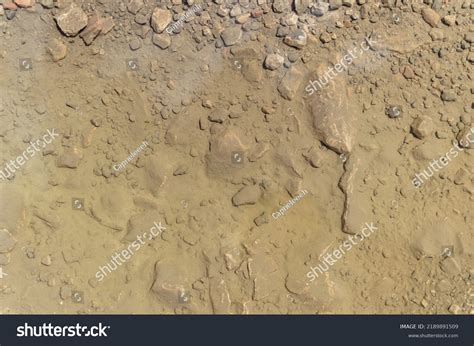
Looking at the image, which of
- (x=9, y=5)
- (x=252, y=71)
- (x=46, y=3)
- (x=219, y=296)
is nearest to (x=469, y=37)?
(x=252, y=71)

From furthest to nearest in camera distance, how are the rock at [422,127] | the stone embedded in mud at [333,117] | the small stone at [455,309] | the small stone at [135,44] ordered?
the small stone at [135,44], the stone embedded in mud at [333,117], the rock at [422,127], the small stone at [455,309]

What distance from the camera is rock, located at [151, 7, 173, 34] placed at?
5.12 meters

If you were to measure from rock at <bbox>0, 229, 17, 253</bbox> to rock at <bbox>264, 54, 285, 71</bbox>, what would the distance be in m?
3.35

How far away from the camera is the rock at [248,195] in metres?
5.14

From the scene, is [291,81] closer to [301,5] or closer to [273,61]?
[273,61]

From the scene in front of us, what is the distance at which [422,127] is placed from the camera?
4.97m

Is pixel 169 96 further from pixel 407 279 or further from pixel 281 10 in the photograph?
pixel 407 279

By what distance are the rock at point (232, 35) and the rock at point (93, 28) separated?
4.39 feet

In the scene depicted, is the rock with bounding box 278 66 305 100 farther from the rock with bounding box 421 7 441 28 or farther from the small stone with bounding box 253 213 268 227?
the rock with bounding box 421 7 441 28

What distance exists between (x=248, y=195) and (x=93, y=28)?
246 cm

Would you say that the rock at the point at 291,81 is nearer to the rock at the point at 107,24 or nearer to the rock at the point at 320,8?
the rock at the point at 320,8

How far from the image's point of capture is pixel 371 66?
200 inches

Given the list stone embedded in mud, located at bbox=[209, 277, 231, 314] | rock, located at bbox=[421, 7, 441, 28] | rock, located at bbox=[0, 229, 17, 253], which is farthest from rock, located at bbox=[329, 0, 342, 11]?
rock, located at bbox=[0, 229, 17, 253]

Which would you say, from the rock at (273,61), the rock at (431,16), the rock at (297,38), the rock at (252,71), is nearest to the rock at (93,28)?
the rock at (252,71)
